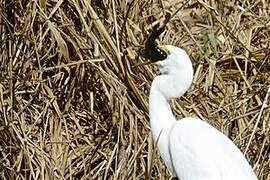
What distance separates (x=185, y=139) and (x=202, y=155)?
0.05m

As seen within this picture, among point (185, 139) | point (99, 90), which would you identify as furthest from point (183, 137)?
point (99, 90)

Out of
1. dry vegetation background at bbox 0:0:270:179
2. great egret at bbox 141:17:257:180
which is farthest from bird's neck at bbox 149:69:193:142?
dry vegetation background at bbox 0:0:270:179

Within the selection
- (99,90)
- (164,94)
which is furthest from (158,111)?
(99,90)

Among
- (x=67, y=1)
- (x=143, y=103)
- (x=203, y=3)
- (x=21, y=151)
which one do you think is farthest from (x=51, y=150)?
(x=203, y=3)

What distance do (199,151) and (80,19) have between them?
0.80m

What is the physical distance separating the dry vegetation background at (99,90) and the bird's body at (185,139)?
442 mm

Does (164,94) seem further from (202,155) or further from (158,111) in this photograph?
(202,155)

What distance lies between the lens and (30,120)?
216 centimetres

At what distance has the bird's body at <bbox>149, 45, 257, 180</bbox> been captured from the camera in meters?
1.47

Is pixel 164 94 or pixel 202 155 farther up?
pixel 164 94

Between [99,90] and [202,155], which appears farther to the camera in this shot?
[99,90]

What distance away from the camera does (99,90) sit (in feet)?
7.23

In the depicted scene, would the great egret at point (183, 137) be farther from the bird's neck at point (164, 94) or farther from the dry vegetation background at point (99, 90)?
the dry vegetation background at point (99, 90)

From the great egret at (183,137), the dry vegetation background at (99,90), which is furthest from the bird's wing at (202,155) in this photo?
the dry vegetation background at (99,90)
